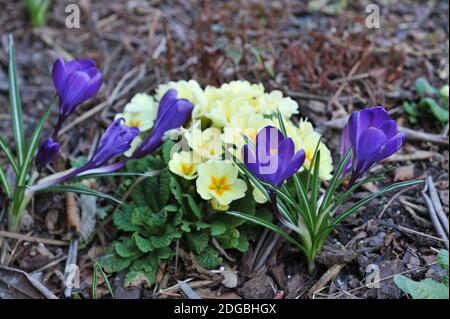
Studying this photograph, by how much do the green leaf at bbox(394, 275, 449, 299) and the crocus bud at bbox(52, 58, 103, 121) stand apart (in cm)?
129

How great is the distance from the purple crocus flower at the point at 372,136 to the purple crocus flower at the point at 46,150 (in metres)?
1.03

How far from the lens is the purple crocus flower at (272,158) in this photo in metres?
1.79

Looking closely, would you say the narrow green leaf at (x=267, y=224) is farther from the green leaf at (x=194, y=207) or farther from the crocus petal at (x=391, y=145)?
the crocus petal at (x=391, y=145)

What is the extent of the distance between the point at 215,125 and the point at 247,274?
567 millimetres

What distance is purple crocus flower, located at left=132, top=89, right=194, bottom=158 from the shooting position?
7.14ft

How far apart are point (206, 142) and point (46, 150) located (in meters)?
0.57

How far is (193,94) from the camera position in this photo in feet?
7.57

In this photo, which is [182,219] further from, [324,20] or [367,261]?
[324,20]

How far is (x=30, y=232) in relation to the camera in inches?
92.3

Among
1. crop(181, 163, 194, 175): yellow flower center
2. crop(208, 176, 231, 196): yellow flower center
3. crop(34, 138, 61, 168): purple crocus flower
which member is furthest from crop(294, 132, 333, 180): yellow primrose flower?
crop(34, 138, 61, 168): purple crocus flower

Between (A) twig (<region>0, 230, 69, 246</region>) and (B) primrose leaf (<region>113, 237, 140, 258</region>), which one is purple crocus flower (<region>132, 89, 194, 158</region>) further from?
(A) twig (<region>0, 230, 69, 246</region>)

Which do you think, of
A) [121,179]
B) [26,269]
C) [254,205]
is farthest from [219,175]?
[26,269]
